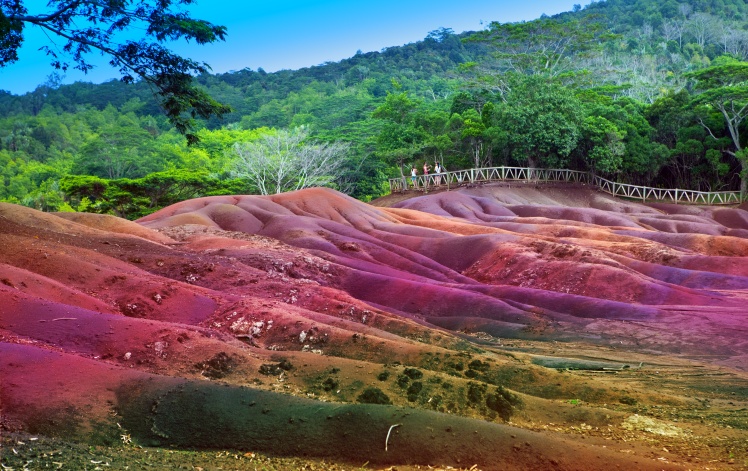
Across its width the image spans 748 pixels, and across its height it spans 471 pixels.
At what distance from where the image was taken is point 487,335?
27891 millimetres

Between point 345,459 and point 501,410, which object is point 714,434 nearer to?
point 501,410

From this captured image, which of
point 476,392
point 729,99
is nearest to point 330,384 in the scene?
point 476,392

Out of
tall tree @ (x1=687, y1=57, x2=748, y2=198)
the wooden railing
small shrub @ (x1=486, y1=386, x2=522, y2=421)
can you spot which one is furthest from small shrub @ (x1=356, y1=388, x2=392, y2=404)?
tall tree @ (x1=687, y1=57, x2=748, y2=198)

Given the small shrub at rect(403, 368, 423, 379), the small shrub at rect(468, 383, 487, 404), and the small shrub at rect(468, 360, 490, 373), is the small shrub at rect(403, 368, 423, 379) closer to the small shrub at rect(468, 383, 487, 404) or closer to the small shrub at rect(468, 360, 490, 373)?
the small shrub at rect(468, 383, 487, 404)

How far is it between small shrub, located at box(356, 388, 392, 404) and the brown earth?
40 millimetres

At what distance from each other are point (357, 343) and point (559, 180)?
4989 centimetres

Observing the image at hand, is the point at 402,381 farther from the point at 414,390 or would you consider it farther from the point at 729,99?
the point at 729,99

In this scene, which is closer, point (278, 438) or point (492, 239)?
point (278, 438)

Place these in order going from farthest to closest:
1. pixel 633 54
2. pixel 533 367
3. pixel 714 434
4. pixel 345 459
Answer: pixel 633 54
pixel 533 367
pixel 714 434
pixel 345 459

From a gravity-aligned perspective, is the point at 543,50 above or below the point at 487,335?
above

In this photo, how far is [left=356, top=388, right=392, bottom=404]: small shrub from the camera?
14977 mm

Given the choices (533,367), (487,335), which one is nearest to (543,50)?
(487,335)

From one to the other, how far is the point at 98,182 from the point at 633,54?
312 ft

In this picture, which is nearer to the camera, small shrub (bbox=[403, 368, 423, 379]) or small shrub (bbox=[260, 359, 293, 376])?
small shrub (bbox=[403, 368, 423, 379])
